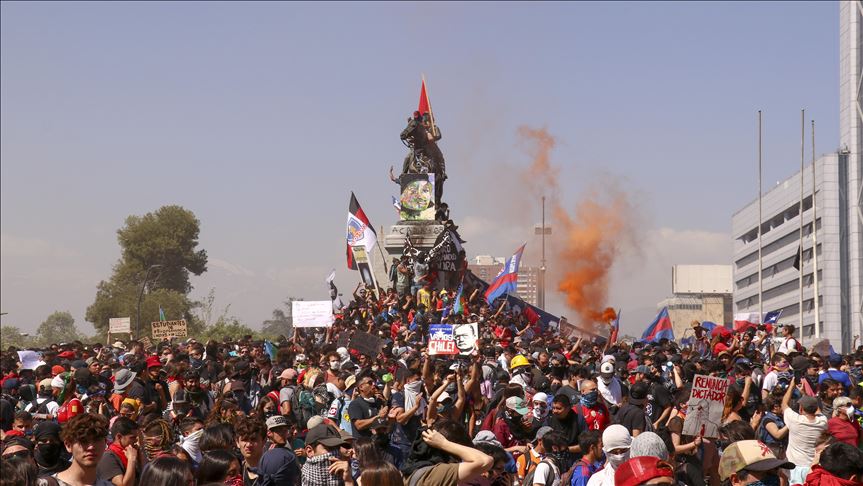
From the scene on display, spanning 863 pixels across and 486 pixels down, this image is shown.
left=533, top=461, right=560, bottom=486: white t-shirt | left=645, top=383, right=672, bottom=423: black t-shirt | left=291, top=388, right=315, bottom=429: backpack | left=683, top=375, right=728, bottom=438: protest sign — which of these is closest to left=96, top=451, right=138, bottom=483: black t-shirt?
left=533, top=461, right=560, bottom=486: white t-shirt

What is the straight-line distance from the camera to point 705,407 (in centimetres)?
1144

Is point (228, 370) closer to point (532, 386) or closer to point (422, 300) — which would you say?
point (532, 386)

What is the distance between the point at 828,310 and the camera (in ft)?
338

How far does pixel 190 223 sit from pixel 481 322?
270 ft

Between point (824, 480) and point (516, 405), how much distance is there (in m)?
4.97

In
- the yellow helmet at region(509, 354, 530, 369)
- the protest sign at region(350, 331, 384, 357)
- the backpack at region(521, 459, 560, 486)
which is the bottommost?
the backpack at region(521, 459, 560, 486)

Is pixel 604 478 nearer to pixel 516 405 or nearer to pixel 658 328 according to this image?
pixel 516 405

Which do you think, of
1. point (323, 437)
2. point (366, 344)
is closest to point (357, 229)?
point (366, 344)

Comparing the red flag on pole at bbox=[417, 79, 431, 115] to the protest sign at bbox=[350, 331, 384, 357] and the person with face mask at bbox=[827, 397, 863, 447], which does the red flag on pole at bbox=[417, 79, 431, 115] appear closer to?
the protest sign at bbox=[350, 331, 384, 357]

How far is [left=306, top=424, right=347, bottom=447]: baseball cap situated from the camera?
9141 mm

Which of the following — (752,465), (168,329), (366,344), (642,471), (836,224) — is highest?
(836,224)

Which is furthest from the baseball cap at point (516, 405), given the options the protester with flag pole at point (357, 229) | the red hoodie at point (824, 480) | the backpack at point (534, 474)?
the protester with flag pole at point (357, 229)

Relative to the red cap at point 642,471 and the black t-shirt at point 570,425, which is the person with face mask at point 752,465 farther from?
the black t-shirt at point 570,425

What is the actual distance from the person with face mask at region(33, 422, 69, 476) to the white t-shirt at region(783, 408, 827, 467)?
6747 millimetres
